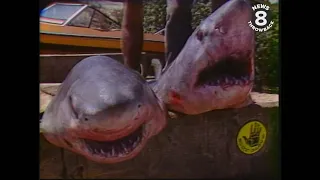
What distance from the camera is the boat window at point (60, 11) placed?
15.2 ft

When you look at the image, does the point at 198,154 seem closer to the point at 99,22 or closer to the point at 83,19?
the point at 99,22

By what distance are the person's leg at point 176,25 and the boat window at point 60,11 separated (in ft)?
2.75

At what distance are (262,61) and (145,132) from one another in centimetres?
131

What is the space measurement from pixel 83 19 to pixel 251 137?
6.31 feet

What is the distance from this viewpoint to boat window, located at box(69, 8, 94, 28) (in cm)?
466

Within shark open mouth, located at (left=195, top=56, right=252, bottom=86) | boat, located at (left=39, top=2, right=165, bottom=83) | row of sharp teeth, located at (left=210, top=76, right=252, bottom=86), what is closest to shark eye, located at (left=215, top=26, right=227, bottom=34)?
shark open mouth, located at (left=195, top=56, right=252, bottom=86)

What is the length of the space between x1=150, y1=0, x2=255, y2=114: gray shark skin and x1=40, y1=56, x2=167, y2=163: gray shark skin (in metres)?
0.20

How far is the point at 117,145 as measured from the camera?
471 centimetres

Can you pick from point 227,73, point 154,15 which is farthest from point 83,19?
point 227,73
